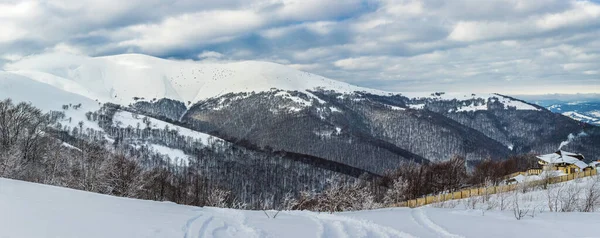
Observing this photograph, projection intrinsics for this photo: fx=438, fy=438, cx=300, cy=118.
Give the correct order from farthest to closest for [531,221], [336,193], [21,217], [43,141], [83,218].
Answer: [43,141]
[336,193]
[531,221]
[83,218]
[21,217]

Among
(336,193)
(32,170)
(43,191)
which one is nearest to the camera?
(43,191)

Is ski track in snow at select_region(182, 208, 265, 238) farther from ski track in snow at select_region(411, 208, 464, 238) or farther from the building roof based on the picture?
the building roof

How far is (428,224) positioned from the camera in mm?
13906

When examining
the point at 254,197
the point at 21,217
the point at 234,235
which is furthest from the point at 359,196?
the point at 254,197

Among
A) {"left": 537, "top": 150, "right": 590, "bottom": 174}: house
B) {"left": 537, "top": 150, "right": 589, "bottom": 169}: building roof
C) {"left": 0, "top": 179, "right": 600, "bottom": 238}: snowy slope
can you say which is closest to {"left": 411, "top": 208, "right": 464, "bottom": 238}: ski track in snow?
{"left": 0, "top": 179, "right": 600, "bottom": 238}: snowy slope

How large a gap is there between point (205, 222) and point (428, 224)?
693cm

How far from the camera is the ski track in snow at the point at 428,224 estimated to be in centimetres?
1227

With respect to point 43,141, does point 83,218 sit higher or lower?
lower

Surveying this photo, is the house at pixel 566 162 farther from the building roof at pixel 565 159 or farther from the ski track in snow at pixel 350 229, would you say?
the ski track in snow at pixel 350 229

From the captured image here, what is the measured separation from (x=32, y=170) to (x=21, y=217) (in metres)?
40.3

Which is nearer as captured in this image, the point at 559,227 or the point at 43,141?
the point at 559,227

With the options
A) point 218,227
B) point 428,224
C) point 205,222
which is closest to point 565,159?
point 428,224

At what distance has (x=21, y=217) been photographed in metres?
10.4

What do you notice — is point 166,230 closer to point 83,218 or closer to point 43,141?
point 83,218
